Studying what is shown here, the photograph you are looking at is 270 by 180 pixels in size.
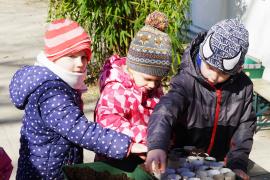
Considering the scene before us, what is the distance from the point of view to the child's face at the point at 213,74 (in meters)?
2.66

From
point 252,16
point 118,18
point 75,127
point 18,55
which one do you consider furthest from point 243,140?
point 18,55

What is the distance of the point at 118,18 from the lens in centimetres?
626

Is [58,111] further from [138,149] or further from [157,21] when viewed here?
[157,21]

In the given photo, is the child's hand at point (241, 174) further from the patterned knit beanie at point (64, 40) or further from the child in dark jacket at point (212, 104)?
the patterned knit beanie at point (64, 40)

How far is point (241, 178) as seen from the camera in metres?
2.40

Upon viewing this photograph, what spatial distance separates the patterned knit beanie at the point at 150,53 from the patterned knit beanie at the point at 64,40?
9.7 inches

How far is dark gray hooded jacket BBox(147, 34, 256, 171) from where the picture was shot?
273 centimetres

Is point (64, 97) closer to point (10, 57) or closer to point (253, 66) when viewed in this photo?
point (253, 66)

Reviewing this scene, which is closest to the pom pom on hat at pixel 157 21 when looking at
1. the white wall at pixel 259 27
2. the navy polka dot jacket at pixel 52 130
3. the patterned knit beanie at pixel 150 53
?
the patterned knit beanie at pixel 150 53

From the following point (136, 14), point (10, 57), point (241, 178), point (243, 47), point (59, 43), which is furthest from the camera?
point (10, 57)

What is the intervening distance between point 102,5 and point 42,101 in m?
3.72

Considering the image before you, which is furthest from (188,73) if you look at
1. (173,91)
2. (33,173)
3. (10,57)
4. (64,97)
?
(10,57)

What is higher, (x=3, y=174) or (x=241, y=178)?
(x=241, y=178)

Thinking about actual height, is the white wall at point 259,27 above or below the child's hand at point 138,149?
below
